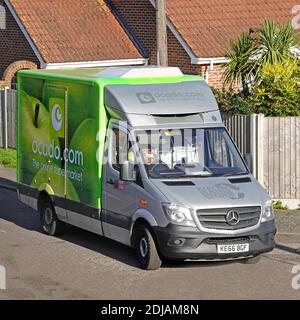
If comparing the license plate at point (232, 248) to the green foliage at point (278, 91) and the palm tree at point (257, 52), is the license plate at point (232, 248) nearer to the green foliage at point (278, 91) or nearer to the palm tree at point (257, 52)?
the green foliage at point (278, 91)

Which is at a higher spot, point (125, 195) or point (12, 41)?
point (12, 41)

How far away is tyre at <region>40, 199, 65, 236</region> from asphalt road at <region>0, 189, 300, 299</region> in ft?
0.61

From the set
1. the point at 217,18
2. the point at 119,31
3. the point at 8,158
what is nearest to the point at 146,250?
the point at 8,158

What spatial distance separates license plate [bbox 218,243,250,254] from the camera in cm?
1440

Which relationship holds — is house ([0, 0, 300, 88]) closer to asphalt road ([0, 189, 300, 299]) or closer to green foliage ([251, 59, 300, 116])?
green foliage ([251, 59, 300, 116])

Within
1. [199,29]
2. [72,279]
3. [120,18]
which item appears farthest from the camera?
[120,18]

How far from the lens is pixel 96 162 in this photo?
51.1ft

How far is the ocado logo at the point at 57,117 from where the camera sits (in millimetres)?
16750

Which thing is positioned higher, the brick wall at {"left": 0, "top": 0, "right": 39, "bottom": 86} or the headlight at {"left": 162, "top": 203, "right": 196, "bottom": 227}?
A: the brick wall at {"left": 0, "top": 0, "right": 39, "bottom": 86}

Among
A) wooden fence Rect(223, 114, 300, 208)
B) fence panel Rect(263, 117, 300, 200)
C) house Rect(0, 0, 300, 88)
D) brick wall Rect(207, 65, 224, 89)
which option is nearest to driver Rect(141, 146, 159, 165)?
wooden fence Rect(223, 114, 300, 208)

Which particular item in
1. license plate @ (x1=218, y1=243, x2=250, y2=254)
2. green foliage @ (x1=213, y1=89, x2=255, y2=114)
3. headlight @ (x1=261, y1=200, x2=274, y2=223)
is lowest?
license plate @ (x1=218, y1=243, x2=250, y2=254)

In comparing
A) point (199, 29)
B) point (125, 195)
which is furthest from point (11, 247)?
point (199, 29)

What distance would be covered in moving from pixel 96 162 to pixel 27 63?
15.5 meters
